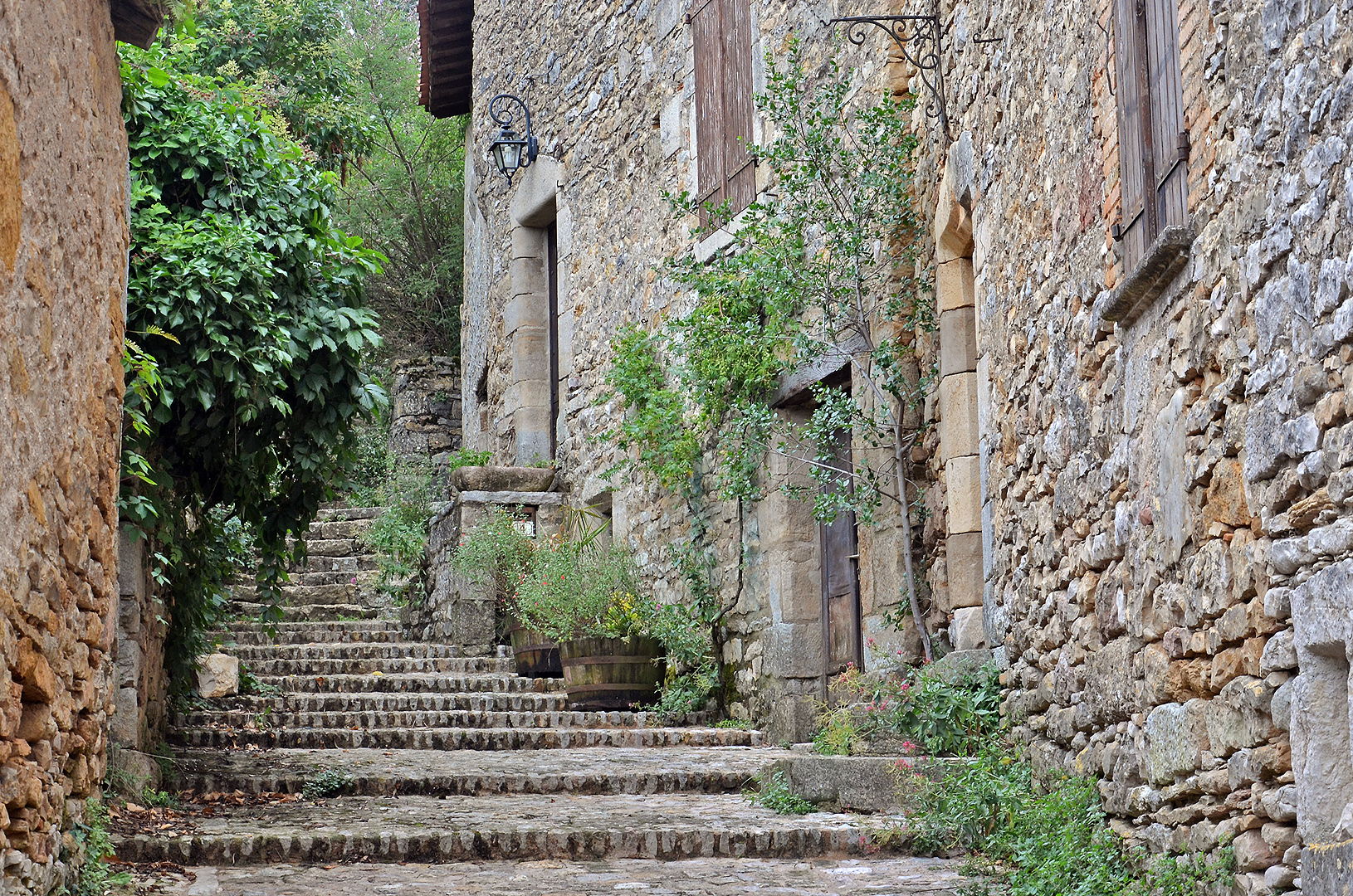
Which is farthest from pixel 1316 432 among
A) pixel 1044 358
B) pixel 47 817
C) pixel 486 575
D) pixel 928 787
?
pixel 486 575

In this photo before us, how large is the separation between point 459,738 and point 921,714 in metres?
2.80

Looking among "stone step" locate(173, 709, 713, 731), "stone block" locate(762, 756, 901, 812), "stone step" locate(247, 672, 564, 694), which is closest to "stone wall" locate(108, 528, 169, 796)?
"stone step" locate(173, 709, 713, 731)

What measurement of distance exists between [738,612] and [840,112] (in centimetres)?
290

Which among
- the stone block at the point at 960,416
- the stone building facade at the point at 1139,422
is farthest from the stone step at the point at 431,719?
the stone block at the point at 960,416

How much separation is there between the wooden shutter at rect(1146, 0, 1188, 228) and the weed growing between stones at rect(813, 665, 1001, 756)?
7.26 feet

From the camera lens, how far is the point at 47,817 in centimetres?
337

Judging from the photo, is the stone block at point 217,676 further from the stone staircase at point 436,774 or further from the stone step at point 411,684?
the stone step at point 411,684

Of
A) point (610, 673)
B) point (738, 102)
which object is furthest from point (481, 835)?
point (738, 102)

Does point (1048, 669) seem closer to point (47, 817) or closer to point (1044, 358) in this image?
point (1044, 358)

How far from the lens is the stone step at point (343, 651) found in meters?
9.10

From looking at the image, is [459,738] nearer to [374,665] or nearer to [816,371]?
[374,665]

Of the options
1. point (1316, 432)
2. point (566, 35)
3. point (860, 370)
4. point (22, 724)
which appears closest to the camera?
point (1316, 432)

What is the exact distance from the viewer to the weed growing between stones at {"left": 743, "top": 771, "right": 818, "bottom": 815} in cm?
553

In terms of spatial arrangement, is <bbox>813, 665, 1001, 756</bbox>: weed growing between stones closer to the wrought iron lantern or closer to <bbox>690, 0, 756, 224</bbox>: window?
<bbox>690, 0, 756, 224</bbox>: window
